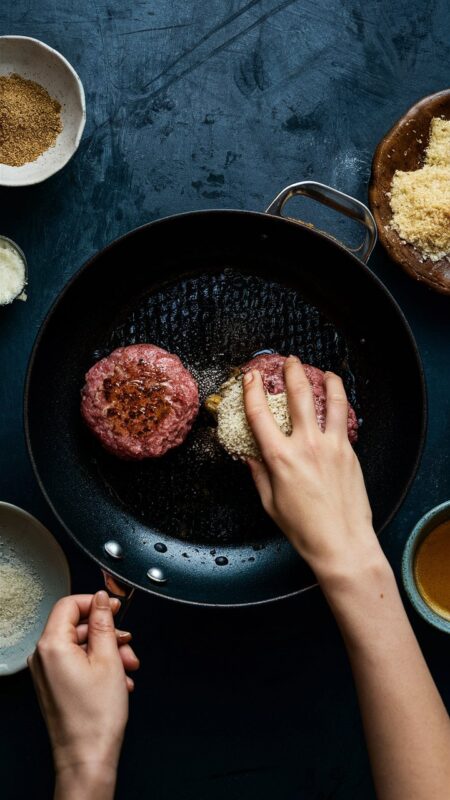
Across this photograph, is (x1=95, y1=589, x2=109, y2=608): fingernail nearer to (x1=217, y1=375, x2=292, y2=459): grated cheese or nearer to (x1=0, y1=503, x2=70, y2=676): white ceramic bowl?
(x1=0, y1=503, x2=70, y2=676): white ceramic bowl

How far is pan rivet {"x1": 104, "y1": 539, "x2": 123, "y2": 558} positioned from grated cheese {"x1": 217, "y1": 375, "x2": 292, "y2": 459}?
14.9 inches

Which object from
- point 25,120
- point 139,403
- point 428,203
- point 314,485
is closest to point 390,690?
point 314,485

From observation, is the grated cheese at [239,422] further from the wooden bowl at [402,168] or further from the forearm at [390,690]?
the wooden bowl at [402,168]

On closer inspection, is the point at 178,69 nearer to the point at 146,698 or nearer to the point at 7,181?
the point at 7,181

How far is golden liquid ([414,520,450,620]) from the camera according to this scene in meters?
1.97

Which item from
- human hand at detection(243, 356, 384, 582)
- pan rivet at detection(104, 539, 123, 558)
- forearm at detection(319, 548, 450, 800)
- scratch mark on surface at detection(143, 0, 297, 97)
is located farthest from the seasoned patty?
scratch mark on surface at detection(143, 0, 297, 97)

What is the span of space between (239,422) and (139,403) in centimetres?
25

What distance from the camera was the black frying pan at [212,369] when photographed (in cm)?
197

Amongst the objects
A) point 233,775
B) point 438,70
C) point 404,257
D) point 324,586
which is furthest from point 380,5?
point 233,775

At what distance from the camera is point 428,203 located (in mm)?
1947

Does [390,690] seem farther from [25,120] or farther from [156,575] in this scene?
[25,120]

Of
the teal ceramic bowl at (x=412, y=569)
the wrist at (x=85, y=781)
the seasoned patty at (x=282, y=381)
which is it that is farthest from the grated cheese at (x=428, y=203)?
the wrist at (x=85, y=781)

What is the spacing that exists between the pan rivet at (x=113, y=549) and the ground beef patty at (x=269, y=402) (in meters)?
0.38

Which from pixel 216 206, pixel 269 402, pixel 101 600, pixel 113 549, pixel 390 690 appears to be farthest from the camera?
pixel 216 206
